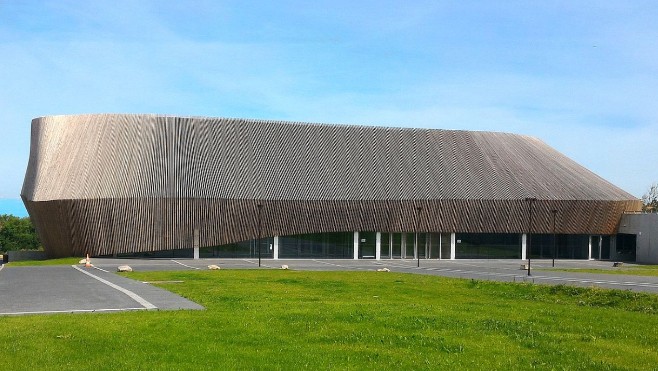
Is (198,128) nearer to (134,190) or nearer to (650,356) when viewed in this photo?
(134,190)

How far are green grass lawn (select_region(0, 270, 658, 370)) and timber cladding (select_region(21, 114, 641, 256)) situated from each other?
35442mm

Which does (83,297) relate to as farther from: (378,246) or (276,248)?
(378,246)

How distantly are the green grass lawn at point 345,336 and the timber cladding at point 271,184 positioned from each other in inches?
1395

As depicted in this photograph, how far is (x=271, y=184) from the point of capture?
57406 mm

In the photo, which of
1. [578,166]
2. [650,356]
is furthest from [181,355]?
→ [578,166]

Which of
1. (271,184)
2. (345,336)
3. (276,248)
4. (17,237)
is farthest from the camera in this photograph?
(17,237)

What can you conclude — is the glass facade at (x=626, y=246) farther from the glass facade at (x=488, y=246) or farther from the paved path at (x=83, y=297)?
the paved path at (x=83, y=297)

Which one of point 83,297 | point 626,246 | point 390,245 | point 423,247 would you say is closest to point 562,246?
point 626,246

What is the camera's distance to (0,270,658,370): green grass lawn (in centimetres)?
1008

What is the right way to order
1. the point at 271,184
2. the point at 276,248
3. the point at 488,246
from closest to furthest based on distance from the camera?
the point at 271,184
the point at 276,248
the point at 488,246

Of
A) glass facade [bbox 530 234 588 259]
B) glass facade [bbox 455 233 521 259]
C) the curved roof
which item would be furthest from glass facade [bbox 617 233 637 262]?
glass facade [bbox 455 233 521 259]

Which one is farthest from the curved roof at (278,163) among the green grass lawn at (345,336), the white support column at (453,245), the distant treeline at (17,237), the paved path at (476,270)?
the distant treeline at (17,237)

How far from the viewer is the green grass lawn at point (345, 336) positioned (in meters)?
10.1

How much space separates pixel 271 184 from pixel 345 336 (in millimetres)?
45467
